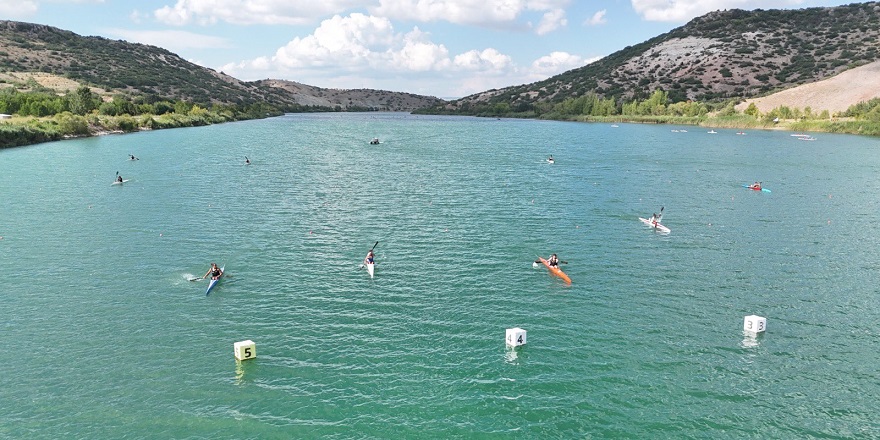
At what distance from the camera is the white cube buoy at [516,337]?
30.4 meters

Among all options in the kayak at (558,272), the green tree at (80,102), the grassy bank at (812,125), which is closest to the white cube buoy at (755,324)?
the kayak at (558,272)

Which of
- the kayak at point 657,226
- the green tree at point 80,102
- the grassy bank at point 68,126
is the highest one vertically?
the green tree at point 80,102

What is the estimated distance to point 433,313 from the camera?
3484 cm

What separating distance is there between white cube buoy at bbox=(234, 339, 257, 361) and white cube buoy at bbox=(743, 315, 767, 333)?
26497mm

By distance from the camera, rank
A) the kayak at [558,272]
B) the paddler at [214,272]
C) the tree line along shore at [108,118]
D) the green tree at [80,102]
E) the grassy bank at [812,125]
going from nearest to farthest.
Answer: the paddler at [214,272]
the kayak at [558,272]
the tree line along shore at [108,118]
the green tree at [80,102]
the grassy bank at [812,125]

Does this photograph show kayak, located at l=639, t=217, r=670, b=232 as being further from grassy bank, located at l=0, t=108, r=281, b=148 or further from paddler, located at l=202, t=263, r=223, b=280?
grassy bank, located at l=0, t=108, r=281, b=148

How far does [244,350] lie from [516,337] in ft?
44.3

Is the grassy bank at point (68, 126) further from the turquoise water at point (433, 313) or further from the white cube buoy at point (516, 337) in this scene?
the white cube buoy at point (516, 337)

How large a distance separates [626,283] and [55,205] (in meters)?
57.5

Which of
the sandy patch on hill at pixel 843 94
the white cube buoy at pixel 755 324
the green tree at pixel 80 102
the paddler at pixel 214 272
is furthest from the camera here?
the sandy patch on hill at pixel 843 94

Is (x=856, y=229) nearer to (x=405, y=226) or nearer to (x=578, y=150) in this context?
(x=405, y=226)

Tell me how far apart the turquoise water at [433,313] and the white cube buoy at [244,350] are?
23.9 inches

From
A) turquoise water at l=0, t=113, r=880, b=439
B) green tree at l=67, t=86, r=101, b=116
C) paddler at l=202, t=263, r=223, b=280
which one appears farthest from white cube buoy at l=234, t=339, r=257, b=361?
green tree at l=67, t=86, r=101, b=116

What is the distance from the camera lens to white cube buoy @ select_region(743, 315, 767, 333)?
32594 mm
